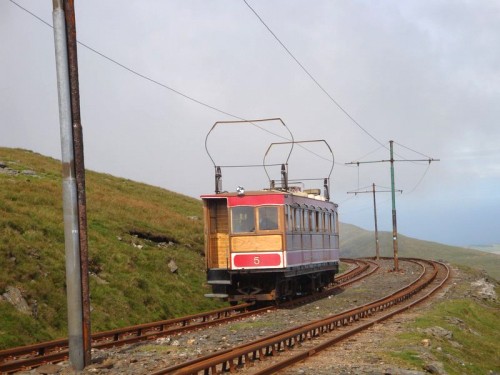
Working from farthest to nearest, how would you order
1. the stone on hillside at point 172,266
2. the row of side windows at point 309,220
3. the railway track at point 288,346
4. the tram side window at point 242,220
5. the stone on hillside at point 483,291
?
the stone on hillside at point 483,291
the stone on hillside at point 172,266
the row of side windows at point 309,220
the tram side window at point 242,220
the railway track at point 288,346

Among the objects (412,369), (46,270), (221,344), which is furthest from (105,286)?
(412,369)

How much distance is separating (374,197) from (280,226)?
1550 inches

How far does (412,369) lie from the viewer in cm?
1082

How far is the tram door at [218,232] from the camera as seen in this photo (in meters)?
21.9

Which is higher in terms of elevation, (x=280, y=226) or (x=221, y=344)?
(x=280, y=226)

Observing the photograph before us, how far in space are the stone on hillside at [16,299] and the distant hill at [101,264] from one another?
0.08 feet

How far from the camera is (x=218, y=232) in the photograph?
72.5 feet

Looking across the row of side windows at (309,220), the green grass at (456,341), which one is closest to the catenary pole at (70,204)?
the green grass at (456,341)

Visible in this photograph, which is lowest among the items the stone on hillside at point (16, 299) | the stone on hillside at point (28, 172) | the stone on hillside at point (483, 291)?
the stone on hillside at point (483, 291)

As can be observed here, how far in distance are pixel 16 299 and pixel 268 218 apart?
8238 mm

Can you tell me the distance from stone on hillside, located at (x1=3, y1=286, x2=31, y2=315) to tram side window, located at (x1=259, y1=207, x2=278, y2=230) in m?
7.84

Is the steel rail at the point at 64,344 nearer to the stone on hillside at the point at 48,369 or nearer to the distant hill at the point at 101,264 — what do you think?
the stone on hillside at the point at 48,369

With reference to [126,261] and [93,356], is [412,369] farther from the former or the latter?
[126,261]

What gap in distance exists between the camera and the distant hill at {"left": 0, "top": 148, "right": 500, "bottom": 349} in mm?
16109
